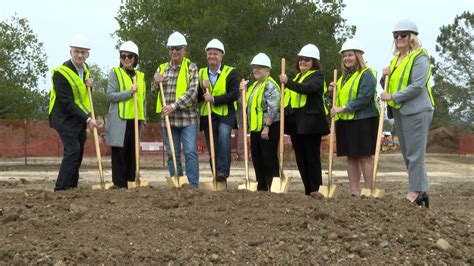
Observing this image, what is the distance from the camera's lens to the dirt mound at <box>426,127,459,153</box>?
4609 cm

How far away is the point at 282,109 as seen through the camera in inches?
339

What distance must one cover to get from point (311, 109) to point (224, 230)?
10.2ft

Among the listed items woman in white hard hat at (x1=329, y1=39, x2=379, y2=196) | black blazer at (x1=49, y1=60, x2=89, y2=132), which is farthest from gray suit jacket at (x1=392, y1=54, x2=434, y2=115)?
black blazer at (x1=49, y1=60, x2=89, y2=132)

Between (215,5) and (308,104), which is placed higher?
(215,5)

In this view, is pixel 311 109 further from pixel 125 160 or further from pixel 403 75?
pixel 125 160

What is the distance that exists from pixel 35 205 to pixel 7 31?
32541mm

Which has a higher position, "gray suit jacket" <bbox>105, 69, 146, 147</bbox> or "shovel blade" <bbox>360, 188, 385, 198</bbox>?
"gray suit jacket" <bbox>105, 69, 146, 147</bbox>

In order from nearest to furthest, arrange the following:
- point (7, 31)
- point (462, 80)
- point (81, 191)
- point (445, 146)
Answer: point (81, 191) → point (7, 31) → point (445, 146) → point (462, 80)

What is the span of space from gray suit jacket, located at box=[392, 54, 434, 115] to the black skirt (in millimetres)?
567

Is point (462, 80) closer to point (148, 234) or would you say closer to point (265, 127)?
point (265, 127)

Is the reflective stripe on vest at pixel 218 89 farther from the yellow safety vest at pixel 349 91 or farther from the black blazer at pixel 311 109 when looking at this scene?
the yellow safety vest at pixel 349 91

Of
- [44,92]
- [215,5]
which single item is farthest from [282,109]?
[44,92]

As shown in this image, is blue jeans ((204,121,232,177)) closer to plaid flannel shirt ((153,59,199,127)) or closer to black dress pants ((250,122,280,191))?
plaid flannel shirt ((153,59,199,127))

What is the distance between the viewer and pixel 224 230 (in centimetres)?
600
